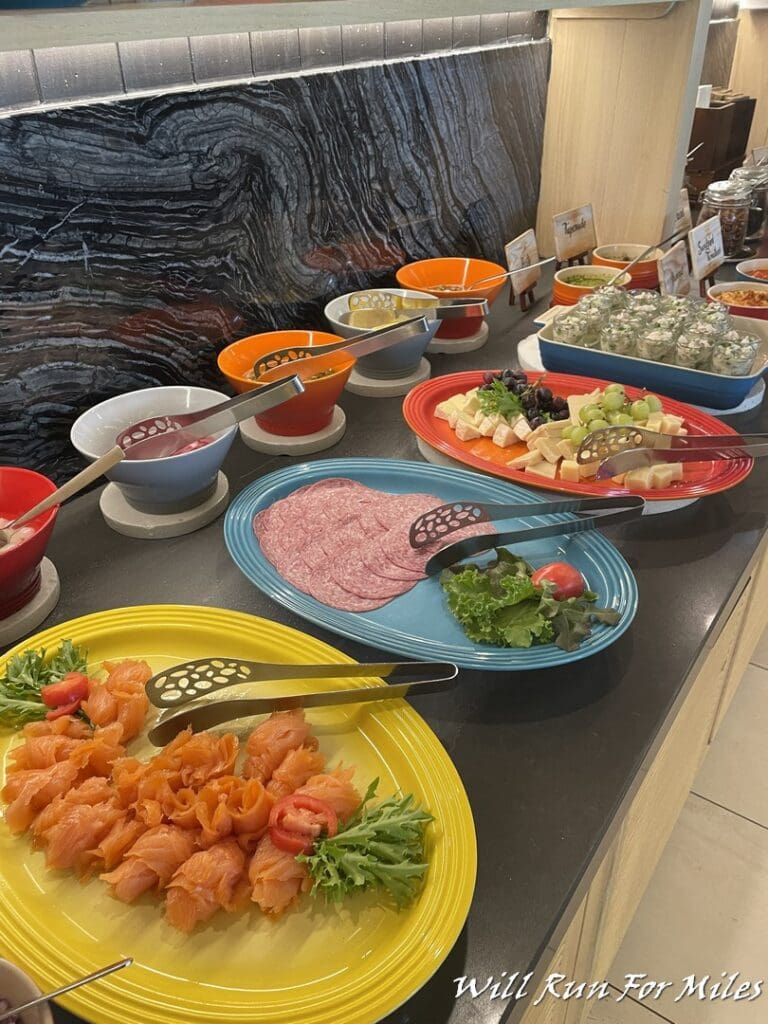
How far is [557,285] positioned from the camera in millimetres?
1889

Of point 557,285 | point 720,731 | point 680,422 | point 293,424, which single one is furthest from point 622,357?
point 720,731

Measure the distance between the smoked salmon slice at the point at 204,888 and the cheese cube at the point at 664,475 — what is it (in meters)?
0.84

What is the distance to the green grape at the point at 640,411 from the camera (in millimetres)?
1347

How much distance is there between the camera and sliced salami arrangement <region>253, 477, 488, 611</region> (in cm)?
99

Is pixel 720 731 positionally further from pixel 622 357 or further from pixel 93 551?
pixel 93 551

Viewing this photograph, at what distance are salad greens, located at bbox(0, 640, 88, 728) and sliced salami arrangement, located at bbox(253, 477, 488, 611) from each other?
274mm

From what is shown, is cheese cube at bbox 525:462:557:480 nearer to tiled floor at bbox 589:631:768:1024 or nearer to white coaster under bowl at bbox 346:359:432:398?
white coaster under bowl at bbox 346:359:432:398

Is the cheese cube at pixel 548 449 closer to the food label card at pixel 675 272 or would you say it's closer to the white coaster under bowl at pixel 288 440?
the white coaster under bowl at pixel 288 440

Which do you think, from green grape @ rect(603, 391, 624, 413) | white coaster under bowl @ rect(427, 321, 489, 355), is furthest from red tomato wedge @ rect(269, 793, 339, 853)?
white coaster under bowl @ rect(427, 321, 489, 355)

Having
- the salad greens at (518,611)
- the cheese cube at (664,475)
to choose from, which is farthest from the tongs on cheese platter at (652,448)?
the salad greens at (518,611)

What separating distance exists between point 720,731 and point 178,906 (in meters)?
1.61

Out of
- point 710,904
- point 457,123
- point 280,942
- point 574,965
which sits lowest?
point 710,904

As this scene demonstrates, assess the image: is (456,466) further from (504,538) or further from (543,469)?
(504,538)

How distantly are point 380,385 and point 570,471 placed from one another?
463 millimetres
